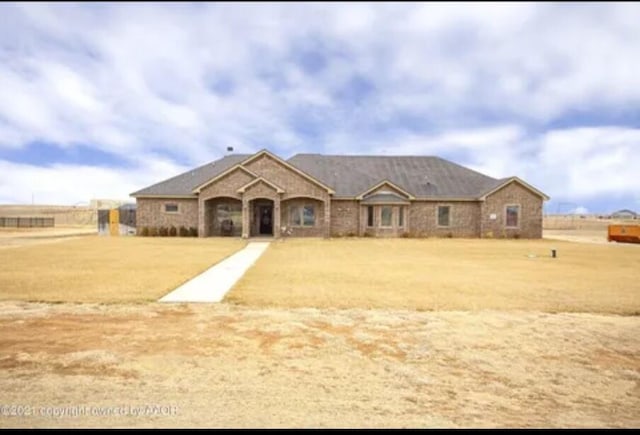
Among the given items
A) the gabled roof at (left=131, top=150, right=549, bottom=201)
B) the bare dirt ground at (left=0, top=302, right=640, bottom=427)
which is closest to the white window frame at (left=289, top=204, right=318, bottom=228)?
the gabled roof at (left=131, top=150, right=549, bottom=201)

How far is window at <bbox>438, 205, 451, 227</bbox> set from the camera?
117 feet

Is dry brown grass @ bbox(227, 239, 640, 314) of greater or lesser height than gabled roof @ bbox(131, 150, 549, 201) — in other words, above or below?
A: below

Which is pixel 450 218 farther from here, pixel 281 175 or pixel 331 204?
pixel 281 175

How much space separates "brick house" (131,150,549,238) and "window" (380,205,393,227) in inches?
2.9

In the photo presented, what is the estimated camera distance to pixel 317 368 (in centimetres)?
A: 594

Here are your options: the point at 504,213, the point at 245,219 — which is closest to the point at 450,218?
the point at 504,213

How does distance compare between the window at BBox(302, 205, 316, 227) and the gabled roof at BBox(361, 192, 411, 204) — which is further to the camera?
the gabled roof at BBox(361, 192, 411, 204)

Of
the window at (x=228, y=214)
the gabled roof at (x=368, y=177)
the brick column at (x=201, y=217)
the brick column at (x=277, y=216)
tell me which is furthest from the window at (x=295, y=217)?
the brick column at (x=201, y=217)

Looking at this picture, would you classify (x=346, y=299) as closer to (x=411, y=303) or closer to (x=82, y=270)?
(x=411, y=303)

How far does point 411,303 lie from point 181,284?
602cm

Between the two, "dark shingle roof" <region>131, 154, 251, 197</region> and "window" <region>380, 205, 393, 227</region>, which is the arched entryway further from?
"window" <region>380, 205, 393, 227</region>

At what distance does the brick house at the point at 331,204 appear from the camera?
108 ft

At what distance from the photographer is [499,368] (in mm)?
6051
